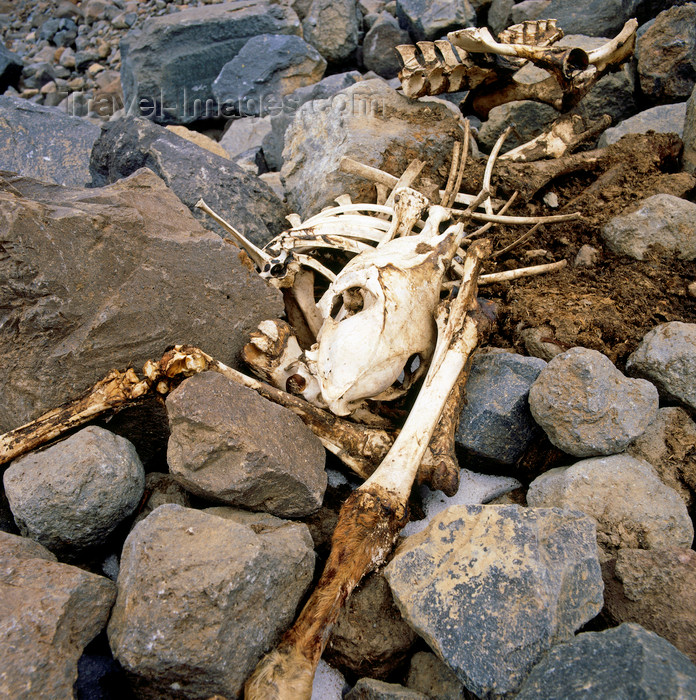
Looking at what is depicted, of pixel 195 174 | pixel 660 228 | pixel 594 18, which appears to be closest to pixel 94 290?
pixel 195 174

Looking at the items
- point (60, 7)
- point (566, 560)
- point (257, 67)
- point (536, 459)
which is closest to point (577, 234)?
point (536, 459)

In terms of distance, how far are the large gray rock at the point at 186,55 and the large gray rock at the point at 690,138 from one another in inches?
211

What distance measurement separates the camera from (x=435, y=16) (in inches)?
271

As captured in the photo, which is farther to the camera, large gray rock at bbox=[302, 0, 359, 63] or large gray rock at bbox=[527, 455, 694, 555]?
large gray rock at bbox=[302, 0, 359, 63]

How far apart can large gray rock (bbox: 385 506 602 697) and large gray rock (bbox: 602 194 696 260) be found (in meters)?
1.93

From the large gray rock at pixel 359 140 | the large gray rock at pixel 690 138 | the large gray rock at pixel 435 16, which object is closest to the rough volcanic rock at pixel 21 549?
the large gray rock at pixel 359 140

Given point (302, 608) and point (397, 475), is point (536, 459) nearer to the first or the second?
point (397, 475)

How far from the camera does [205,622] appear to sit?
159 centimetres

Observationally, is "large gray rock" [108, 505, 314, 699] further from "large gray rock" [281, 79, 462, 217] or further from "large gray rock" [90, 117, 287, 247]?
"large gray rock" [281, 79, 462, 217]

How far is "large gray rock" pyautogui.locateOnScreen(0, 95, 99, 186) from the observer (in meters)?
4.46

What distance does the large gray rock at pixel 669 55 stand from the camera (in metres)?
4.33

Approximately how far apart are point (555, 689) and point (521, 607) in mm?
230

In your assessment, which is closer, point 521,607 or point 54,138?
point 521,607

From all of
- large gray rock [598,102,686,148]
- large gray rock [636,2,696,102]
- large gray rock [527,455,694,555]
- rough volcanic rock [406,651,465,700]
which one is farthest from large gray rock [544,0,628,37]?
rough volcanic rock [406,651,465,700]
